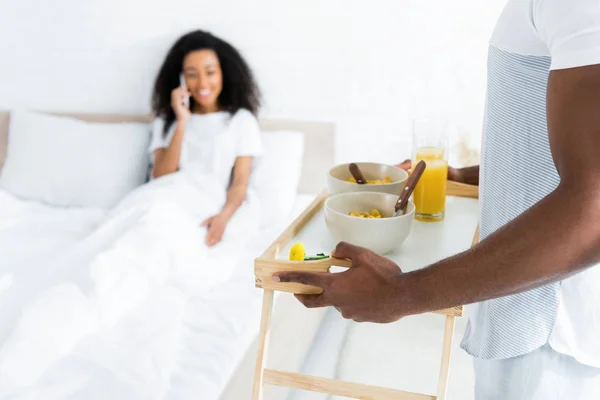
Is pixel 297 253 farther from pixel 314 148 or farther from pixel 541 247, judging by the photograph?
pixel 314 148

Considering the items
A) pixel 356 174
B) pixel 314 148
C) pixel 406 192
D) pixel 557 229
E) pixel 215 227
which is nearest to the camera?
pixel 557 229

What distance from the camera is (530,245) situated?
2.23ft

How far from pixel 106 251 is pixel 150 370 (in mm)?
474

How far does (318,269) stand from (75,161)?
1798mm

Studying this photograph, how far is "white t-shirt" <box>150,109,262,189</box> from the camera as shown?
2.37m

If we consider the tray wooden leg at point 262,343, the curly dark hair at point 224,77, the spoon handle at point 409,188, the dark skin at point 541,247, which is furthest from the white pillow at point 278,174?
the dark skin at point 541,247

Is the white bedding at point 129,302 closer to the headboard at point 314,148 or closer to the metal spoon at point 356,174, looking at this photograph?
the headboard at point 314,148

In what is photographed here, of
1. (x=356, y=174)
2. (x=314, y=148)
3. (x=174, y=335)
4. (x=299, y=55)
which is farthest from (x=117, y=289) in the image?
(x=299, y=55)

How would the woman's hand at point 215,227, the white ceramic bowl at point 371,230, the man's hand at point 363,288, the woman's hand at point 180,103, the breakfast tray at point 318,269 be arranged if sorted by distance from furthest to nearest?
the woman's hand at point 180,103 → the woman's hand at point 215,227 → the white ceramic bowl at point 371,230 → the breakfast tray at point 318,269 → the man's hand at point 363,288

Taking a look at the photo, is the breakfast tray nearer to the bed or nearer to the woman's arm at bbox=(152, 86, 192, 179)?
the bed

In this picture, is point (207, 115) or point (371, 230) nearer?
point (371, 230)

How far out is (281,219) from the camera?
2.32 m

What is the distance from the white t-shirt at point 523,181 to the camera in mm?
848

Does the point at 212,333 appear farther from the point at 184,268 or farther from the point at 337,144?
the point at 337,144
